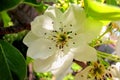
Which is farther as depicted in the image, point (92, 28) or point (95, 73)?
point (95, 73)

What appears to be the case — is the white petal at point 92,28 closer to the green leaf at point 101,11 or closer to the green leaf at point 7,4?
the green leaf at point 101,11

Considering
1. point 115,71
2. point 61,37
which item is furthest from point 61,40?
point 115,71

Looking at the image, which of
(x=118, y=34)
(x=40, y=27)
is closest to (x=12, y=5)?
(x=40, y=27)

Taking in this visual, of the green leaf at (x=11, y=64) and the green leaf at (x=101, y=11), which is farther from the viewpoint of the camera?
the green leaf at (x=11, y=64)

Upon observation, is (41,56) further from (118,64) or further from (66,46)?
(118,64)

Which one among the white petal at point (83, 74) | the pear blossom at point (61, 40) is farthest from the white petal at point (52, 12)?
the white petal at point (83, 74)

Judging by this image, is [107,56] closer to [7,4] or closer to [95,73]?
[95,73]
